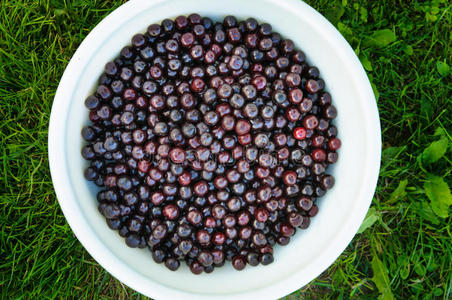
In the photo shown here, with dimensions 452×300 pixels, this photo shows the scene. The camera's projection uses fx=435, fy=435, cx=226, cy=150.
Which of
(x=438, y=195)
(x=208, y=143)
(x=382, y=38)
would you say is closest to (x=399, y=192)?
(x=438, y=195)

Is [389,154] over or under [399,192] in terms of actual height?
over

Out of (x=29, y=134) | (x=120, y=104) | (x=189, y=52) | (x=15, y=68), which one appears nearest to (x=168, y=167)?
(x=120, y=104)

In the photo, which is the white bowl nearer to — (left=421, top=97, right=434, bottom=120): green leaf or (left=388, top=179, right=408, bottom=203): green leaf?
(left=388, top=179, right=408, bottom=203): green leaf

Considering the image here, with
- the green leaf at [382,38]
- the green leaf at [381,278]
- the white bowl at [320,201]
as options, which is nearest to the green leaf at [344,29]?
the green leaf at [382,38]

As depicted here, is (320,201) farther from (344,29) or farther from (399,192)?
(344,29)

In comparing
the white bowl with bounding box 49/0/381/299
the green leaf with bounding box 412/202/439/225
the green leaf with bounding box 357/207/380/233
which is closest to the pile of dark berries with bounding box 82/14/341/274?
the white bowl with bounding box 49/0/381/299

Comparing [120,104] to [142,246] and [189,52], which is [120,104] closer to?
[189,52]

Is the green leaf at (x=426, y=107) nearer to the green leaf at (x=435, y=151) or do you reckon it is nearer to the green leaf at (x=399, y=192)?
the green leaf at (x=435, y=151)
